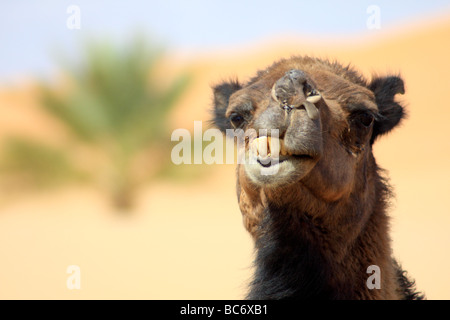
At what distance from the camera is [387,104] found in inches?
176

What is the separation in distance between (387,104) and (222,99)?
131 cm

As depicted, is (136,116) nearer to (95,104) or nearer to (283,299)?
(95,104)

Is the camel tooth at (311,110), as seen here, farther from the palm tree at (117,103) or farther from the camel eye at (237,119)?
the palm tree at (117,103)

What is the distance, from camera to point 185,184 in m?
25.7

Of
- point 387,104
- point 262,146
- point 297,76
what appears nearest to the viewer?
point 262,146

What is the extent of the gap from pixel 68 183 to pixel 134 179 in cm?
290

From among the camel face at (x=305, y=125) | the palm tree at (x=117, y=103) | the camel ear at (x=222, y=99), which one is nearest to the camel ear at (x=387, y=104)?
the camel face at (x=305, y=125)

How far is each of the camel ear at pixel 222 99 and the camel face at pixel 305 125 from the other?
2.02 ft

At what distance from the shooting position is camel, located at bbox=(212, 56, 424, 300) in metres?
3.44

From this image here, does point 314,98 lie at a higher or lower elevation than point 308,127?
higher

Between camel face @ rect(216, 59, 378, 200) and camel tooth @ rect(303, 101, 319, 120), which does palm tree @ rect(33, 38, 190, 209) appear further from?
camel tooth @ rect(303, 101, 319, 120)

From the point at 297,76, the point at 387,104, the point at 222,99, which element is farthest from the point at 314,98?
the point at 222,99

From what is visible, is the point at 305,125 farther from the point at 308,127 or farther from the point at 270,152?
the point at 270,152

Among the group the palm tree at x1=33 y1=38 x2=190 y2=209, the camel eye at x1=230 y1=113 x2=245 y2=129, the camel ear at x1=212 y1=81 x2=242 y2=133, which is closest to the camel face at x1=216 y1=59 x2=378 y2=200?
the camel eye at x1=230 y1=113 x2=245 y2=129
